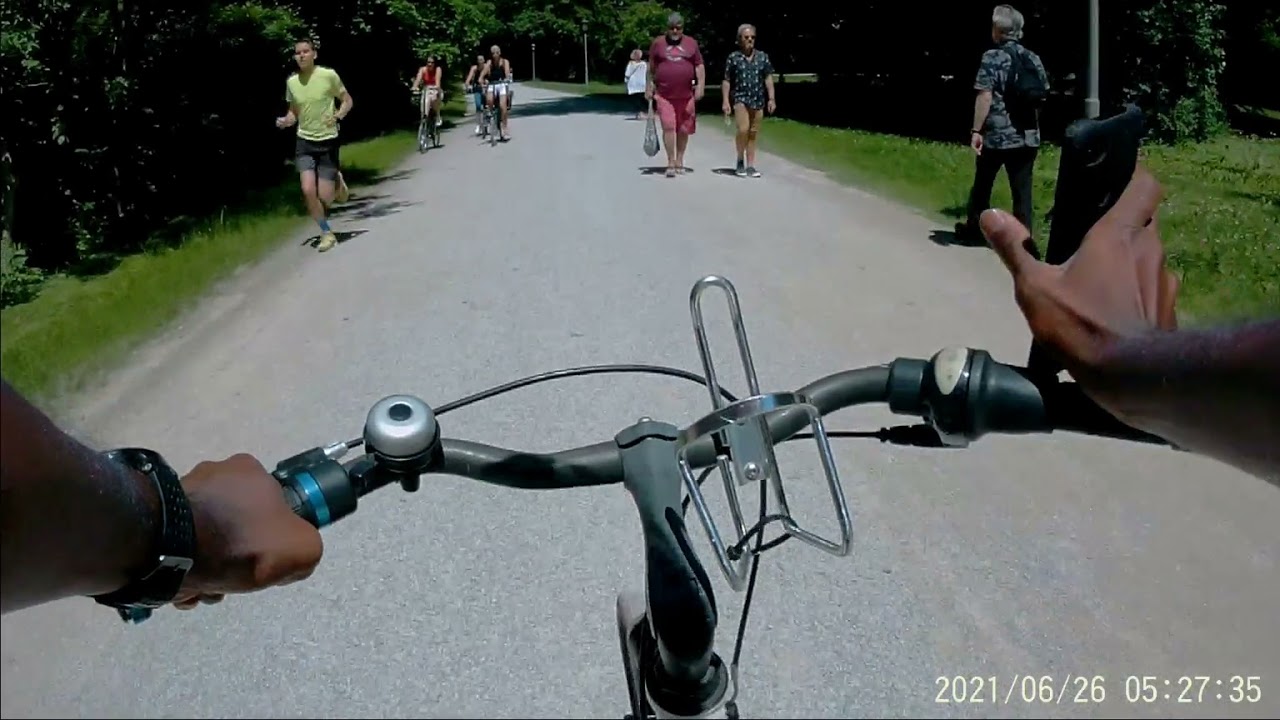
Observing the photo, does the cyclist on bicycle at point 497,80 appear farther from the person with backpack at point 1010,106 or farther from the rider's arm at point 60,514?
the rider's arm at point 60,514

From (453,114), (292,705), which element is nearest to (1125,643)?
(292,705)

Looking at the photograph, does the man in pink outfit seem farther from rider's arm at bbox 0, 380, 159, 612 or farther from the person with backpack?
rider's arm at bbox 0, 380, 159, 612

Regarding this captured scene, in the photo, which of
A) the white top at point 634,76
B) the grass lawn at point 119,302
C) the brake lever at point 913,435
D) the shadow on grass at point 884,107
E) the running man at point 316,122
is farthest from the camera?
the white top at point 634,76

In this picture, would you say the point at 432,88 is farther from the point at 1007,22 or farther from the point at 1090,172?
the point at 1090,172

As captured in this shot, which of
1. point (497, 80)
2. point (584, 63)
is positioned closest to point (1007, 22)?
point (497, 80)

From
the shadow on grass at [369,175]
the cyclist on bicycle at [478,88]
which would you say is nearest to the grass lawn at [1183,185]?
the cyclist on bicycle at [478,88]

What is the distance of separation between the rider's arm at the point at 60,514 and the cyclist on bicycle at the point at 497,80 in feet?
71.9

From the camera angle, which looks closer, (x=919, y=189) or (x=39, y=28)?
(x=39, y=28)

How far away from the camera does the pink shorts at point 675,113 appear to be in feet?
50.3

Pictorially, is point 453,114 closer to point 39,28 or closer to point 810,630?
point 39,28

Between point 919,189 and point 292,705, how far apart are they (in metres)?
11.8

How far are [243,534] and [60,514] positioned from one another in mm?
372

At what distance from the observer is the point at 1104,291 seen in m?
1.29

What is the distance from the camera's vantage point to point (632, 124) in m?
27.6
